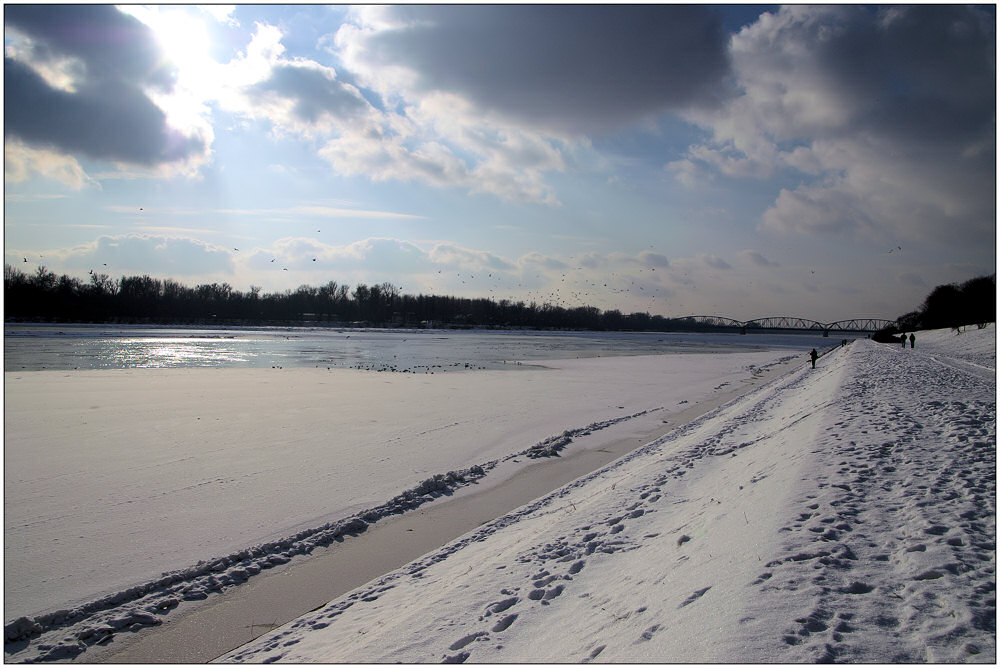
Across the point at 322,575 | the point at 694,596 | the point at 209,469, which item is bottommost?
the point at 322,575

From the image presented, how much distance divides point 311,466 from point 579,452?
530cm

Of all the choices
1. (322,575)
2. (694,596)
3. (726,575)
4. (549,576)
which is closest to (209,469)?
(322,575)

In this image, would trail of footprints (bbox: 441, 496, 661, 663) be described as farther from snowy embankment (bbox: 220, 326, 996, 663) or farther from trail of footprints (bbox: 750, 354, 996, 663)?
trail of footprints (bbox: 750, 354, 996, 663)

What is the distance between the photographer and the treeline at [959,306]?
61181 mm

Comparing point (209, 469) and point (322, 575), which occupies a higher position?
point (209, 469)

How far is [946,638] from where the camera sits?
324cm

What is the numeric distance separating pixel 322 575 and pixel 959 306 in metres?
100

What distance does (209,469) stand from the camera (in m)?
8.81

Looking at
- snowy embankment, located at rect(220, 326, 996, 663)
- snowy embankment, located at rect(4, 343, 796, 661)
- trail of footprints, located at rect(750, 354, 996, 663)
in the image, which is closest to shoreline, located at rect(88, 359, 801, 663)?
snowy embankment, located at rect(4, 343, 796, 661)

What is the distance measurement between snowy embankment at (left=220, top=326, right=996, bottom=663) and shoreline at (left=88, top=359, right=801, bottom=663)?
34 centimetres

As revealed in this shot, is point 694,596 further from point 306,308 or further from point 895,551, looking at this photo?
point 306,308

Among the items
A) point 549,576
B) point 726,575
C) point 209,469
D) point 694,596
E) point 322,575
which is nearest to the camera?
point 694,596

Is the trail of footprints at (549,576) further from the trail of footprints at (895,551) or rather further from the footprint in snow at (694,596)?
the trail of footprints at (895,551)

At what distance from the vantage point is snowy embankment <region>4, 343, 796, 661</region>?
A: 523cm
